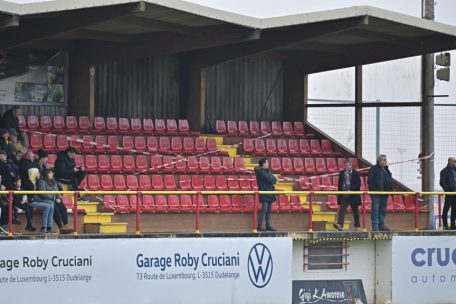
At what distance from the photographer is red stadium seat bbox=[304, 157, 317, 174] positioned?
97.0ft

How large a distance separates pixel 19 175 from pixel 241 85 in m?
10.9

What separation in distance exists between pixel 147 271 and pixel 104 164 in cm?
442

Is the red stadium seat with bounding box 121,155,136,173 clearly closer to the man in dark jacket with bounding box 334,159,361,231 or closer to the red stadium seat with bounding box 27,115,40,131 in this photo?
the red stadium seat with bounding box 27,115,40,131

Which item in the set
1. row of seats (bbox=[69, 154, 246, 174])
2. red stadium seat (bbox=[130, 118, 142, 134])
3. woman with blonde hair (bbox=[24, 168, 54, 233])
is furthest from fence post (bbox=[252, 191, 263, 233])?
red stadium seat (bbox=[130, 118, 142, 134])

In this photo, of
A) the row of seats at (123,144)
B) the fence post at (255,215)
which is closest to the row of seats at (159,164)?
the row of seats at (123,144)

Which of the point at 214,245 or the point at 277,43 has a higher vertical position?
the point at 277,43

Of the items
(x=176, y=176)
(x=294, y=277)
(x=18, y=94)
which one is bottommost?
(x=294, y=277)

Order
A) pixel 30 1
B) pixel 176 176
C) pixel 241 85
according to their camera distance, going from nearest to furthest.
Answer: pixel 30 1 < pixel 176 176 < pixel 241 85

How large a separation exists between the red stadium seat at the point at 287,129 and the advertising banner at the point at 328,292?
6399mm

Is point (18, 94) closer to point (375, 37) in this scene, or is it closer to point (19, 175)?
point (19, 175)

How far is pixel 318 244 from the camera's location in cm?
2562

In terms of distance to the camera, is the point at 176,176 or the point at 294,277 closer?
the point at 294,277

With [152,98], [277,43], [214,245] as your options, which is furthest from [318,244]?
[152,98]

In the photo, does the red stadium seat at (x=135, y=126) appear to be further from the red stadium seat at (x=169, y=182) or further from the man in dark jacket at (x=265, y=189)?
the man in dark jacket at (x=265, y=189)
